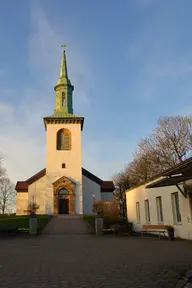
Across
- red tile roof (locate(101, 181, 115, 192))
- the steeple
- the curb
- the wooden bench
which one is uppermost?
the steeple

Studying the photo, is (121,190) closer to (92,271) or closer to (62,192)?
(62,192)

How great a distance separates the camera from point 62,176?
42.3 metres

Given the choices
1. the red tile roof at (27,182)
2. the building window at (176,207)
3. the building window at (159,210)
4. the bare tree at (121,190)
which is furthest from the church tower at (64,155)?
the building window at (176,207)

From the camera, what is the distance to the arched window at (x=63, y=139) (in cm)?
4447

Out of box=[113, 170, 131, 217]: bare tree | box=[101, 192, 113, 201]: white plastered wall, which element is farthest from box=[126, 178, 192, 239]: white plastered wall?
box=[113, 170, 131, 217]: bare tree

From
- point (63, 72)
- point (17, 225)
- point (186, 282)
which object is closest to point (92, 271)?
point (186, 282)

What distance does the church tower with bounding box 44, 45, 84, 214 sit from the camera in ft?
136

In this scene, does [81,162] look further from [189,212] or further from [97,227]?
[189,212]

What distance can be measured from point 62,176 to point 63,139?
6.02m

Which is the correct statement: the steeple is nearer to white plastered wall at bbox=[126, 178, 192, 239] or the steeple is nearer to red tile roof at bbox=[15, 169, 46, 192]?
red tile roof at bbox=[15, 169, 46, 192]

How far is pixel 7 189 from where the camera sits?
7025 centimetres

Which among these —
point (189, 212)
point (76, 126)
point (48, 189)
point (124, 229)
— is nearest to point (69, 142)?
point (76, 126)

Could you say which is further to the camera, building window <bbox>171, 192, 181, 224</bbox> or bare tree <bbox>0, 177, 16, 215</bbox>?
bare tree <bbox>0, 177, 16, 215</bbox>

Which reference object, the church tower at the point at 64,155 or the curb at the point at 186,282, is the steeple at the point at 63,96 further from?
the curb at the point at 186,282
